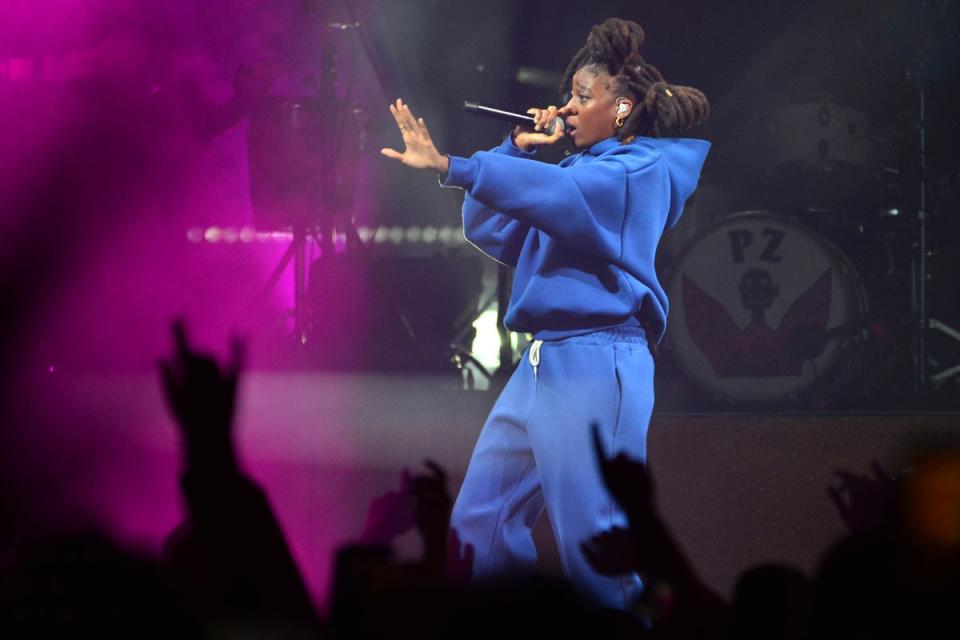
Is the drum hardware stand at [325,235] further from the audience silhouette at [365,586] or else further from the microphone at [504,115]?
the audience silhouette at [365,586]

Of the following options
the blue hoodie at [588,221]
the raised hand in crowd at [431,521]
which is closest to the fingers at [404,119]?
the blue hoodie at [588,221]

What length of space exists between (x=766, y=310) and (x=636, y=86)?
2433mm

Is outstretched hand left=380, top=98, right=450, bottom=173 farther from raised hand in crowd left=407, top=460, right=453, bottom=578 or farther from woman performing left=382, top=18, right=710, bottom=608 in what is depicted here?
raised hand in crowd left=407, top=460, right=453, bottom=578

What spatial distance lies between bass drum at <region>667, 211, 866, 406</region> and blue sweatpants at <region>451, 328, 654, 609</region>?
88.0 inches

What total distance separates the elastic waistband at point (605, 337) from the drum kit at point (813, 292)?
2152 mm

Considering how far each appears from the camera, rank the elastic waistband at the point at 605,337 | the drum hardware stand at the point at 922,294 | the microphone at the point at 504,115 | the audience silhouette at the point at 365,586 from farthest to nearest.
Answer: the drum hardware stand at the point at 922,294 → the microphone at the point at 504,115 → the elastic waistband at the point at 605,337 → the audience silhouette at the point at 365,586

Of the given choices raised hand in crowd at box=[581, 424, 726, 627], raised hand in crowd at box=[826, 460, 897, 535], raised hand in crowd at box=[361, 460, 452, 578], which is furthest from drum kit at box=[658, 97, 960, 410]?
raised hand in crowd at box=[581, 424, 726, 627]

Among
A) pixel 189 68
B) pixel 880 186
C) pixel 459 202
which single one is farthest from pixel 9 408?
pixel 880 186

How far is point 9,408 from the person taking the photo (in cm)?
376

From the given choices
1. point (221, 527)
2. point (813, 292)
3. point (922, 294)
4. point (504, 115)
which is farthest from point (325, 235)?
point (221, 527)

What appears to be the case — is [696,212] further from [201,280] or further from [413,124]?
[413,124]

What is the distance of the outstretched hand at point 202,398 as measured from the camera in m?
1.44

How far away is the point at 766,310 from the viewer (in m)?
5.24

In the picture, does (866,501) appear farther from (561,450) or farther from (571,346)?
(571,346)
